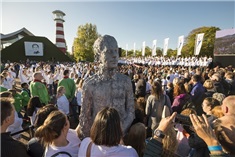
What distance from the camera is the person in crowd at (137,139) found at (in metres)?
2.25

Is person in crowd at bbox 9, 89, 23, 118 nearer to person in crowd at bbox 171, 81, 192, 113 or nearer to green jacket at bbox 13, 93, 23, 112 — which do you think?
green jacket at bbox 13, 93, 23, 112

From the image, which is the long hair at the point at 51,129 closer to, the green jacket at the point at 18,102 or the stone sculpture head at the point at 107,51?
the stone sculpture head at the point at 107,51

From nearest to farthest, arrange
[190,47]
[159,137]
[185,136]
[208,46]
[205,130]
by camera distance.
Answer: [205,130] < [159,137] < [185,136] < [208,46] < [190,47]

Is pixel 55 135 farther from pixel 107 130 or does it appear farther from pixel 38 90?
pixel 38 90

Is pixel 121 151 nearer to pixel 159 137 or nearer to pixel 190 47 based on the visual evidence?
pixel 159 137

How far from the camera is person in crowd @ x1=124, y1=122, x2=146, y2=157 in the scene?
2248 mm

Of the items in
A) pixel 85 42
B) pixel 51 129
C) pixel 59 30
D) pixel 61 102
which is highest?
pixel 59 30

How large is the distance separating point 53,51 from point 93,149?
119ft

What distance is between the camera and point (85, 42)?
144ft

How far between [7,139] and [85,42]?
142 ft

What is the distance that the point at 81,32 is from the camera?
4403cm

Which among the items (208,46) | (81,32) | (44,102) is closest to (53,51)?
(81,32)

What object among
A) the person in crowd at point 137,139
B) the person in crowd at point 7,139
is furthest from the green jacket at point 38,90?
the person in crowd at point 137,139

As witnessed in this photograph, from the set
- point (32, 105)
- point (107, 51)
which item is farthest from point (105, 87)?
point (32, 105)
